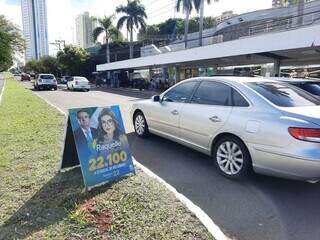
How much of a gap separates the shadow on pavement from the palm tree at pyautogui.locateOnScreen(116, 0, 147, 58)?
4431 centimetres

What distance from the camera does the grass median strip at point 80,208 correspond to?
3.44 metres

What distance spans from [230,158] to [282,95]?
126cm

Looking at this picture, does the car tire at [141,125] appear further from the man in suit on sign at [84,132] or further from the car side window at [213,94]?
the man in suit on sign at [84,132]

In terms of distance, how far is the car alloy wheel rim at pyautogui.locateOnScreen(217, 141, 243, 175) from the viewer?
5094 millimetres

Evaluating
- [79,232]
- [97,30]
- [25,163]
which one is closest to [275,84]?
[79,232]

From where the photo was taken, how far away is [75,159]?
5.09 metres

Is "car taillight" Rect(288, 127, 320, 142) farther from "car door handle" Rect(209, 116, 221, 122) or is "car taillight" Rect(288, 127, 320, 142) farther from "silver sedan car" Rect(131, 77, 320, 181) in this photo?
"car door handle" Rect(209, 116, 221, 122)

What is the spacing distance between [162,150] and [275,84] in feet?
8.62

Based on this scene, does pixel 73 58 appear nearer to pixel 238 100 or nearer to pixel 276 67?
pixel 276 67

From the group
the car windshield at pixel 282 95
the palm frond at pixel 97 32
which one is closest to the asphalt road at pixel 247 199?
the car windshield at pixel 282 95

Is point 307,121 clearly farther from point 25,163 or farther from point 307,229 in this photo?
point 25,163

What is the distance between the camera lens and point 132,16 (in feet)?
160

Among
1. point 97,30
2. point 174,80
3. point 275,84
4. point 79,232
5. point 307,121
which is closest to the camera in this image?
point 79,232

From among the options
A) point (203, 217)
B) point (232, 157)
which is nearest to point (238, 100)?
point (232, 157)
